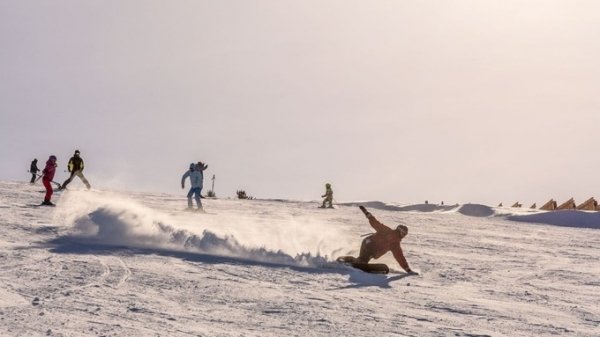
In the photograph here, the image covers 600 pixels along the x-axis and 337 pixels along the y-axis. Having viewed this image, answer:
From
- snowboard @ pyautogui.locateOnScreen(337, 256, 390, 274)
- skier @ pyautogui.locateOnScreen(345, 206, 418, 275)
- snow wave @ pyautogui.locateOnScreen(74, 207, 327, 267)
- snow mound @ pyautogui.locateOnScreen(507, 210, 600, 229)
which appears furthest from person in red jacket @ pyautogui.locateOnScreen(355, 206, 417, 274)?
snow mound @ pyautogui.locateOnScreen(507, 210, 600, 229)

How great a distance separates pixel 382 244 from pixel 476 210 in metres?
22.2

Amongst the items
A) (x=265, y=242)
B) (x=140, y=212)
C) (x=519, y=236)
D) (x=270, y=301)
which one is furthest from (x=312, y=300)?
(x=519, y=236)

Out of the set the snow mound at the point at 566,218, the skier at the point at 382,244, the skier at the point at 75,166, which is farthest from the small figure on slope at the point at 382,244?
the snow mound at the point at 566,218

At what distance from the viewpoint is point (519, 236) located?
23.5 m

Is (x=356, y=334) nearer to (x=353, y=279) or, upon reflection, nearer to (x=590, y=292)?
(x=353, y=279)

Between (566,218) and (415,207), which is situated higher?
(415,207)

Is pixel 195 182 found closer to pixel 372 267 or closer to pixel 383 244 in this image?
pixel 383 244

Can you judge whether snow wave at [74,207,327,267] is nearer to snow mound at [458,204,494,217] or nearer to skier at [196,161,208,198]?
skier at [196,161,208,198]

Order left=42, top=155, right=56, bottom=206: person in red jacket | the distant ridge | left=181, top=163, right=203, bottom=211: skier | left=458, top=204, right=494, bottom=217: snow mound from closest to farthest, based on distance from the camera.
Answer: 1. left=42, top=155, right=56, bottom=206: person in red jacket
2. left=181, top=163, right=203, bottom=211: skier
3. left=458, top=204, right=494, bottom=217: snow mound
4. the distant ridge

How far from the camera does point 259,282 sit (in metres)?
11.8

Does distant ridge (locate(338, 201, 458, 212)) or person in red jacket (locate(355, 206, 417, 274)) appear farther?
distant ridge (locate(338, 201, 458, 212))

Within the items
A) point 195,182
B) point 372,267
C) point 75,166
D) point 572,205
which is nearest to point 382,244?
point 372,267

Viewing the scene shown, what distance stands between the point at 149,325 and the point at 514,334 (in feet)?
15.7

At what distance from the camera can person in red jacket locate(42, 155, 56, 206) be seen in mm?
22125
